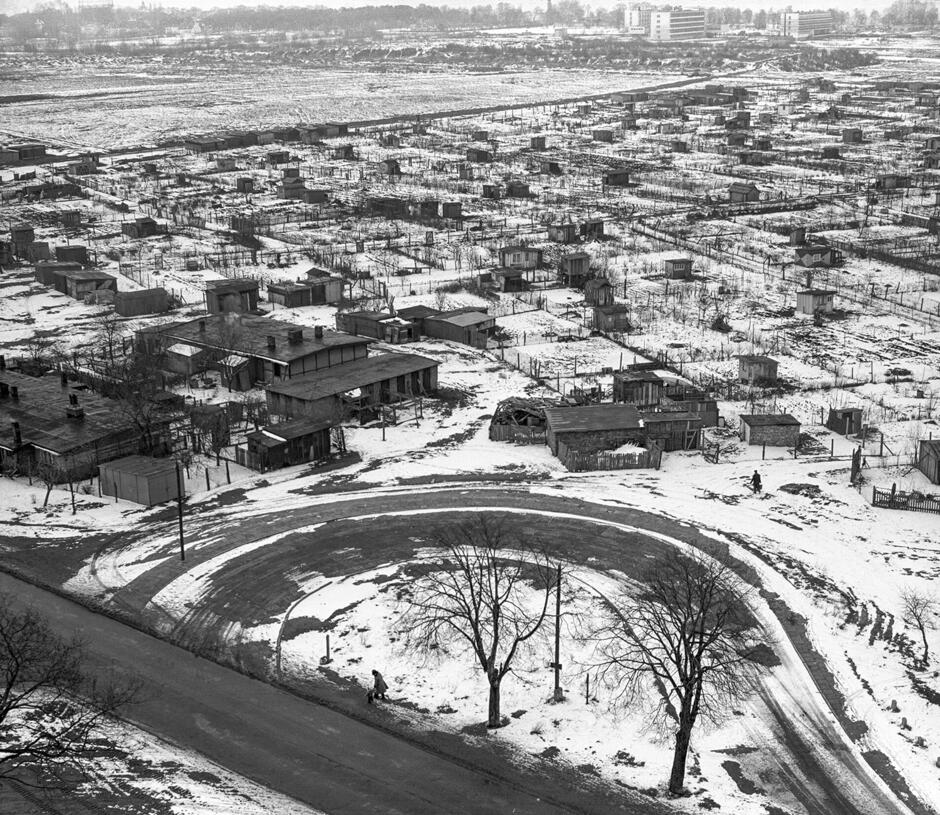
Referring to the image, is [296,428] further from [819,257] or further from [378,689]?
[819,257]

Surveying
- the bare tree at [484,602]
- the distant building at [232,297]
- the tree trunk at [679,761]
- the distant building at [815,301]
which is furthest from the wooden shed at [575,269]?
the tree trunk at [679,761]

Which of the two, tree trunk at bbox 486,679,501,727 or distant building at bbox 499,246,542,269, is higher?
distant building at bbox 499,246,542,269

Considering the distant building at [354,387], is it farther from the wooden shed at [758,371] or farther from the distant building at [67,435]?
the wooden shed at [758,371]

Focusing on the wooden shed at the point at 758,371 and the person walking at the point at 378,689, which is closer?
the person walking at the point at 378,689

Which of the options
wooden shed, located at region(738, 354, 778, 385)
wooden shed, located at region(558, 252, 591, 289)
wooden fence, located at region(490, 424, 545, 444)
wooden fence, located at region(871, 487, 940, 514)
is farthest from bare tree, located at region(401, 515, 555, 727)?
wooden shed, located at region(558, 252, 591, 289)

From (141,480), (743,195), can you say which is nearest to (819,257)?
(743,195)

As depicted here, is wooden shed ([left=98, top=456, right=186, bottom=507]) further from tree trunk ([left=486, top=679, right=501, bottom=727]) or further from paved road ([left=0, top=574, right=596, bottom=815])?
tree trunk ([left=486, top=679, right=501, bottom=727])
